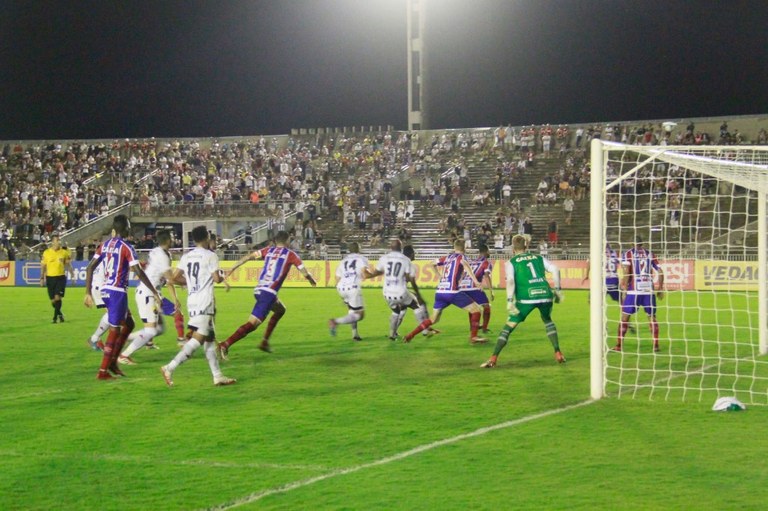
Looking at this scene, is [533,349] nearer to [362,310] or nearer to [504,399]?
[362,310]

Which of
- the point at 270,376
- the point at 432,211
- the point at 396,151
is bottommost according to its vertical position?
the point at 270,376

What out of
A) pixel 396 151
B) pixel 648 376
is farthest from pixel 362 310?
pixel 396 151

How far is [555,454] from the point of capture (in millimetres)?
8688

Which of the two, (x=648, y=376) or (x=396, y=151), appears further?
(x=396, y=151)

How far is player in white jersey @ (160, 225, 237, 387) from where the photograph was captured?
12.3 m

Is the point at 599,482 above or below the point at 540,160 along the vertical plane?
below

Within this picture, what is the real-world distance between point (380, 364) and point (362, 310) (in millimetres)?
2937

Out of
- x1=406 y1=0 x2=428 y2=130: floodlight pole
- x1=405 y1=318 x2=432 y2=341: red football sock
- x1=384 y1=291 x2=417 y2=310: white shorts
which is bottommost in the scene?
x1=405 y1=318 x2=432 y2=341: red football sock

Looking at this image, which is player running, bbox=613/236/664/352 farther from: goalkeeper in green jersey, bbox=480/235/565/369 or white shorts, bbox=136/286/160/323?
white shorts, bbox=136/286/160/323

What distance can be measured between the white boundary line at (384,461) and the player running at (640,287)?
5.18 m

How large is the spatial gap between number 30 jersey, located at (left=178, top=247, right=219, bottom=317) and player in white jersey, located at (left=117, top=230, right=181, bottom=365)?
1832 mm

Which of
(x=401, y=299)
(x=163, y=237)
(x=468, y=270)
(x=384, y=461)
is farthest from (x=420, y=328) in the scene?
(x=384, y=461)

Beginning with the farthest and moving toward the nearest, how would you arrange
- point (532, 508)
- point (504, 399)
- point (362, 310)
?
1. point (362, 310)
2. point (504, 399)
3. point (532, 508)

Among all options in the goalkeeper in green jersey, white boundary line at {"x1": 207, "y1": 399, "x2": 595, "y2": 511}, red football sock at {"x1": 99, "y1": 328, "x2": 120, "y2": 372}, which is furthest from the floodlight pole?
white boundary line at {"x1": 207, "y1": 399, "x2": 595, "y2": 511}
